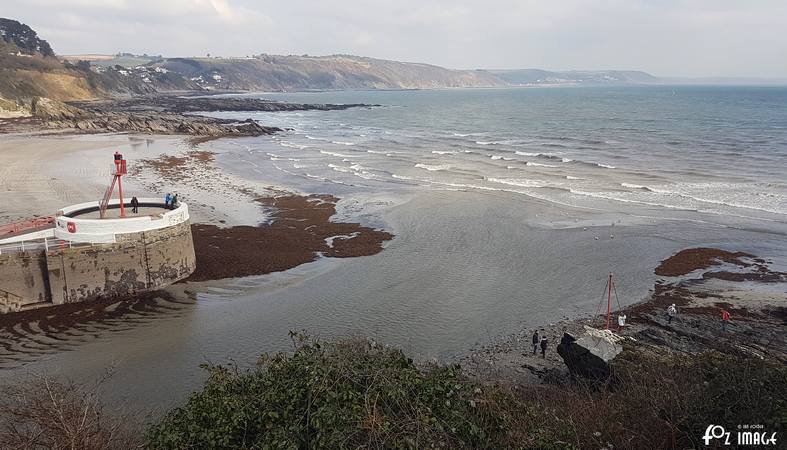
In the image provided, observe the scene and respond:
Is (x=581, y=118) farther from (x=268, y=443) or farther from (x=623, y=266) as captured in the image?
(x=268, y=443)

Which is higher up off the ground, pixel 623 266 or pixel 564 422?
pixel 564 422

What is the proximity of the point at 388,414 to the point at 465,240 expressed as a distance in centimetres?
1999

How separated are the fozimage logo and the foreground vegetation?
0.12 metres

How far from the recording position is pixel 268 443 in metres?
7.39

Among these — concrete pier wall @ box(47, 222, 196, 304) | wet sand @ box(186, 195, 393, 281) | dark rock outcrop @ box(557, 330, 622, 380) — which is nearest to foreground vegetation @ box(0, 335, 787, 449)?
dark rock outcrop @ box(557, 330, 622, 380)

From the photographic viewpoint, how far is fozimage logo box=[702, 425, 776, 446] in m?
7.07

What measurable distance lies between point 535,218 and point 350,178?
58.9ft

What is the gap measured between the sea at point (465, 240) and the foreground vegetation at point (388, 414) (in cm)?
559

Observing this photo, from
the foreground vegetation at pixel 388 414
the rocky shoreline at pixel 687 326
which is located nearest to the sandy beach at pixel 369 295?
the rocky shoreline at pixel 687 326

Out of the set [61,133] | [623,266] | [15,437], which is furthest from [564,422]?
[61,133]

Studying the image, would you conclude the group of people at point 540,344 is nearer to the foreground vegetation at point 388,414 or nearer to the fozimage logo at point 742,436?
the foreground vegetation at point 388,414

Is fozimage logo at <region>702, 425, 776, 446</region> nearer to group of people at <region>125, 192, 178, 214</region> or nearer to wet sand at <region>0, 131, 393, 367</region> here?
wet sand at <region>0, 131, 393, 367</region>

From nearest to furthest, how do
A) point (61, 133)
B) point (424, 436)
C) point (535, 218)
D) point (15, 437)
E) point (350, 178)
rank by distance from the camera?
1. point (424, 436)
2. point (15, 437)
3. point (535, 218)
4. point (350, 178)
5. point (61, 133)

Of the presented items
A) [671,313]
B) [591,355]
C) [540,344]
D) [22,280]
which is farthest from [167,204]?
[671,313]
